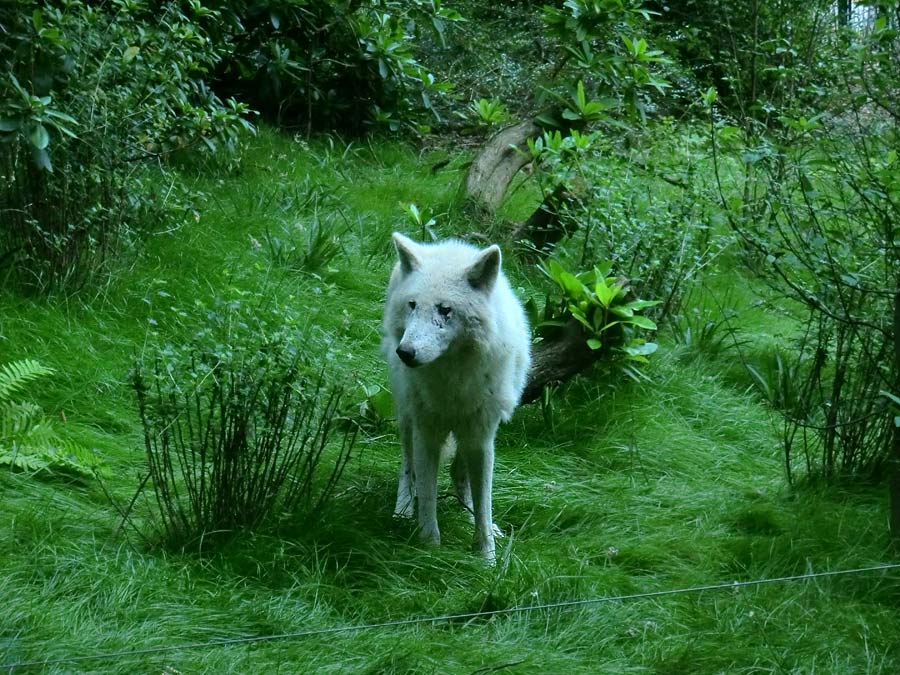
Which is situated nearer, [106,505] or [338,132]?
[106,505]

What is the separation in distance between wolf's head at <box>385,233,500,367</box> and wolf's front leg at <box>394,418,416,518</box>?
1.83ft

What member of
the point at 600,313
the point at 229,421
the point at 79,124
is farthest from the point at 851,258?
the point at 79,124

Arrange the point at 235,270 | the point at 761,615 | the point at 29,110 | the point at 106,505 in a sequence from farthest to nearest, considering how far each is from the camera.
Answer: the point at 235,270 < the point at 29,110 < the point at 106,505 < the point at 761,615

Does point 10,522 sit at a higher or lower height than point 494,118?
lower

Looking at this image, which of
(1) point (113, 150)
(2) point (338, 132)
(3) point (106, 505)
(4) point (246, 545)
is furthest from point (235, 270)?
(2) point (338, 132)

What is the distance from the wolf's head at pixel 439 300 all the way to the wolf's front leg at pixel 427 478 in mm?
517

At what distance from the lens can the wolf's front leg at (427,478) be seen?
5.07 metres

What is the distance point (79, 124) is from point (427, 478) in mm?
3294

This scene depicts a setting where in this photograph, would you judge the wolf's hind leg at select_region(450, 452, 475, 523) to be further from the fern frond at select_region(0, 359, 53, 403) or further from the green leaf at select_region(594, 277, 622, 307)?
the fern frond at select_region(0, 359, 53, 403)

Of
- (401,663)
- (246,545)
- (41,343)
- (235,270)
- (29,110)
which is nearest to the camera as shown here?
(401,663)

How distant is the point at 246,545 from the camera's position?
458 cm

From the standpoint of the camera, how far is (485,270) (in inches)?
190

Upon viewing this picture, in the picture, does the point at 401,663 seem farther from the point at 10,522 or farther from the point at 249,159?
the point at 249,159

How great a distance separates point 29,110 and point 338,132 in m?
5.53
